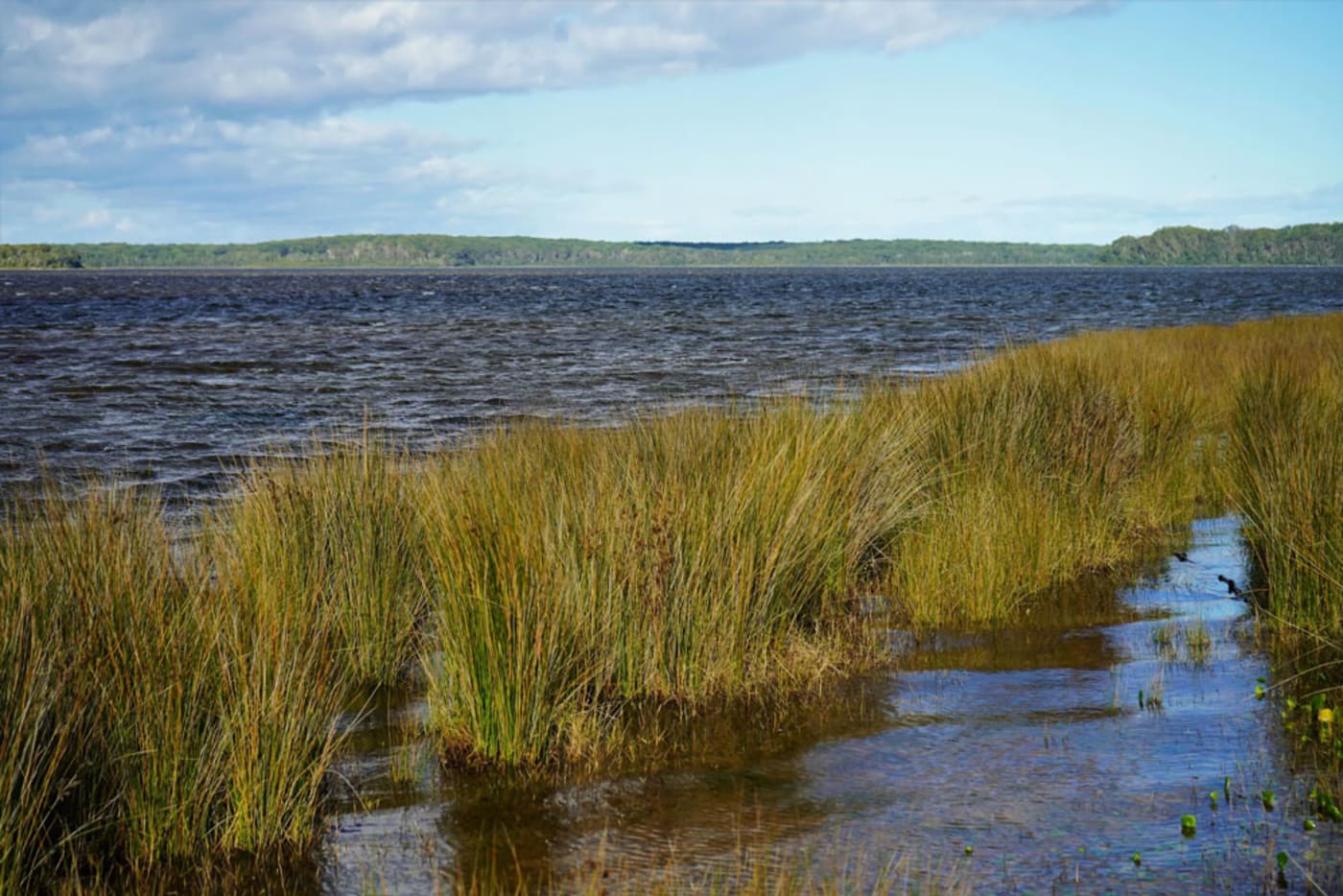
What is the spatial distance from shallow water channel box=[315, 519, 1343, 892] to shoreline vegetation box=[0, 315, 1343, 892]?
293mm

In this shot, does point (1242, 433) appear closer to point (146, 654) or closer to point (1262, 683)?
point (1262, 683)

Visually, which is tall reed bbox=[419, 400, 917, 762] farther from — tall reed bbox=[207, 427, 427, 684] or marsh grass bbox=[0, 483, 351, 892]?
marsh grass bbox=[0, 483, 351, 892]

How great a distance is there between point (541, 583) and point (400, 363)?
984 inches

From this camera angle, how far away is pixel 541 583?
5191 mm

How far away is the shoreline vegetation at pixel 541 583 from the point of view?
4145 millimetres

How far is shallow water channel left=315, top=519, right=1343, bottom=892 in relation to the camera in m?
4.00

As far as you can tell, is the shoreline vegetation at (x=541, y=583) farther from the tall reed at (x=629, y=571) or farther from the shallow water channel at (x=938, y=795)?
the shallow water channel at (x=938, y=795)

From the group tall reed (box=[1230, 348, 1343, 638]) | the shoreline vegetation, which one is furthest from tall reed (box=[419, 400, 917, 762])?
tall reed (box=[1230, 348, 1343, 638])

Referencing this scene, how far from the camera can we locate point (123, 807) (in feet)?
13.5

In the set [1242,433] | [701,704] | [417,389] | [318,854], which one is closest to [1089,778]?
[701,704]

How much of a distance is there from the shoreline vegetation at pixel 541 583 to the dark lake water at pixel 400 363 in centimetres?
156

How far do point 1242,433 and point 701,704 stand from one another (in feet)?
20.5

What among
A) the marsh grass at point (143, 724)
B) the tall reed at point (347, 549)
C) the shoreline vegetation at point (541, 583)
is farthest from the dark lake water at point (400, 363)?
the marsh grass at point (143, 724)

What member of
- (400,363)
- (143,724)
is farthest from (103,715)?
(400,363)
